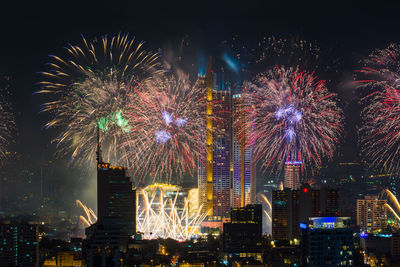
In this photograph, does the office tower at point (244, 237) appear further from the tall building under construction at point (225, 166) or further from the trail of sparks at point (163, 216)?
the tall building under construction at point (225, 166)

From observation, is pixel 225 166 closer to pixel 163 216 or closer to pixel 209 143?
pixel 209 143

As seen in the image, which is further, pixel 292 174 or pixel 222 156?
pixel 222 156

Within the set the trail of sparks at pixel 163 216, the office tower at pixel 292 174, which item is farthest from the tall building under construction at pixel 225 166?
the office tower at pixel 292 174

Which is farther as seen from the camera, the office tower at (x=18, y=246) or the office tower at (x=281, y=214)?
the office tower at (x=281, y=214)

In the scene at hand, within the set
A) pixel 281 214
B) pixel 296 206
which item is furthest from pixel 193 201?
pixel 296 206

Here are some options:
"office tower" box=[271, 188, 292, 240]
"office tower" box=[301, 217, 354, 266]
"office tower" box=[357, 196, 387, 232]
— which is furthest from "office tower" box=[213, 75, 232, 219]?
"office tower" box=[301, 217, 354, 266]

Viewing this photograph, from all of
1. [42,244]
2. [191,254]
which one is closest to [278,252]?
[191,254]
